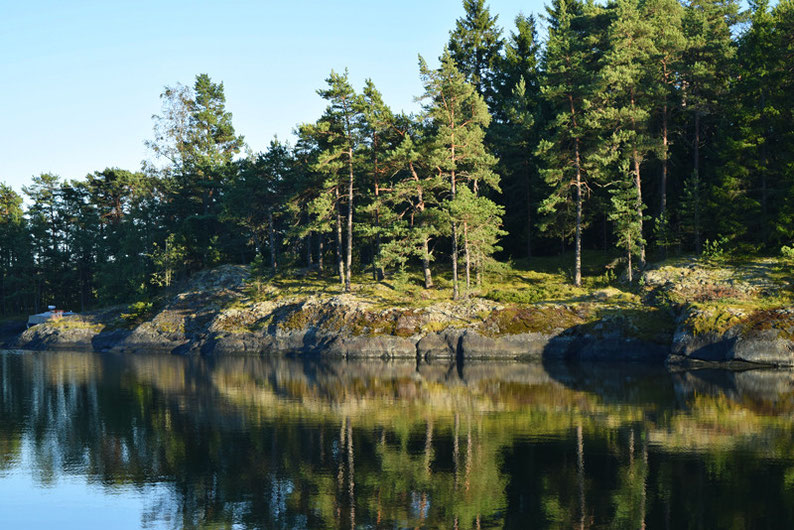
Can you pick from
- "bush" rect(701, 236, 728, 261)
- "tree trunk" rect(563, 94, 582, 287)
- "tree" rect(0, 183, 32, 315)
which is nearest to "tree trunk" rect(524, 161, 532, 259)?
"tree trunk" rect(563, 94, 582, 287)

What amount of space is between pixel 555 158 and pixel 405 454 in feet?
137

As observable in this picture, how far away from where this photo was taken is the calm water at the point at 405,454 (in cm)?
1462

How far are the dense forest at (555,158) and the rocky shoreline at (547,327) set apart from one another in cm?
464

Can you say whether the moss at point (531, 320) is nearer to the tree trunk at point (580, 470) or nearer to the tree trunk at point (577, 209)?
the tree trunk at point (577, 209)

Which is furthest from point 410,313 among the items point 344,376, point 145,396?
point 145,396

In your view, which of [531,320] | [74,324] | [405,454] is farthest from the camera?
[74,324]

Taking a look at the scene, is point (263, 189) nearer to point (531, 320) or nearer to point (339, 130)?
point (339, 130)

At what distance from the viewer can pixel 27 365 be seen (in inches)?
2025

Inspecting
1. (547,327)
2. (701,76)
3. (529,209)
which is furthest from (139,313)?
(701,76)

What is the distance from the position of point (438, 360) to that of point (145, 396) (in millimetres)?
21680

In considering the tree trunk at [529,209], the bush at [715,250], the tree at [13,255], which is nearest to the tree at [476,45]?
the tree trunk at [529,209]

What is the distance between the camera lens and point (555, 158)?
5722 cm

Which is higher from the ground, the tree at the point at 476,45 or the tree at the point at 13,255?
the tree at the point at 476,45

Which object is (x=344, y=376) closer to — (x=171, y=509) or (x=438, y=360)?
(x=438, y=360)
